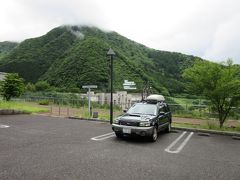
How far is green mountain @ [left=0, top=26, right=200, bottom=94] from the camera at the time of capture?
60.7 m

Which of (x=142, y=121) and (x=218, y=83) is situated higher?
(x=218, y=83)

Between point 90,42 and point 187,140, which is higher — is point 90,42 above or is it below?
above

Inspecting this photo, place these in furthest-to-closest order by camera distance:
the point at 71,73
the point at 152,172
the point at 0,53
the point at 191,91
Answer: the point at 0,53, the point at 71,73, the point at 191,91, the point at 152,172

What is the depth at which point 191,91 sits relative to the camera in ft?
45.8

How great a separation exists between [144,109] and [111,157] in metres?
4.15

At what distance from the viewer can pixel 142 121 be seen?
9.28 m

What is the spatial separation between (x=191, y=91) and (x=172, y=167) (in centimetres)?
834

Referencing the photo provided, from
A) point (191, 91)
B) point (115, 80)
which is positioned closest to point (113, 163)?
point (191, 91)

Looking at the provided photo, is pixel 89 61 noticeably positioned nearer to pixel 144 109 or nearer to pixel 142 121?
pixel 144 109

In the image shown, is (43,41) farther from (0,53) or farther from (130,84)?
(130,84)

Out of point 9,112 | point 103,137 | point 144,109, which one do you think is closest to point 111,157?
point 103,137

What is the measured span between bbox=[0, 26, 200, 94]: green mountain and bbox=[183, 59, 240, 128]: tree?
37782mm

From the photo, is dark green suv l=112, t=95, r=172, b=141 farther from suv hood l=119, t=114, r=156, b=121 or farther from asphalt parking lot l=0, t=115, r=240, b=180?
asphalt parking lot l=0, t=115, r=240, b=180

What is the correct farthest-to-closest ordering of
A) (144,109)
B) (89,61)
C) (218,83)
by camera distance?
1. (89,61)
2. (218,83)
3. (144,109)
